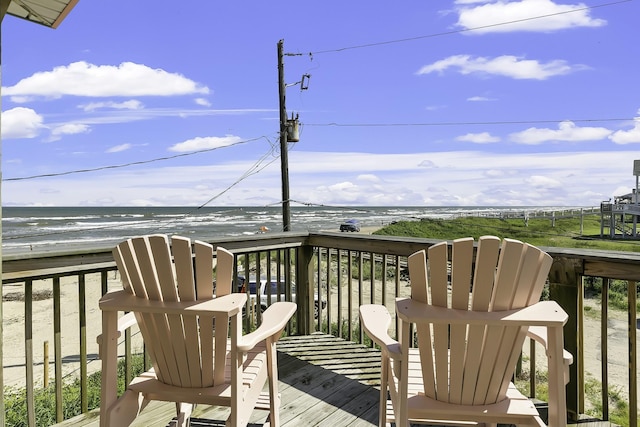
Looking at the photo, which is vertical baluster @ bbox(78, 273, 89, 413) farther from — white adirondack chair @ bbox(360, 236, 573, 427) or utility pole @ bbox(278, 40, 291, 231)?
utility pole @ bbox(278, 40, 291, 231)

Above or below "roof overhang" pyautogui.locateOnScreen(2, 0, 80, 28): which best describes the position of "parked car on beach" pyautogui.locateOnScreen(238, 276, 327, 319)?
below

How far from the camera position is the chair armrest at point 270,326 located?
1.44 m

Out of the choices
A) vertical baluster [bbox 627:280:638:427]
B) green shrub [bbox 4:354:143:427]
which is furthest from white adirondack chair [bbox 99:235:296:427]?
green shrub [bbox 4:354:143:427]

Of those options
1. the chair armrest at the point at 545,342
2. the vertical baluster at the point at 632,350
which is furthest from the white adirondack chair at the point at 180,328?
the vertical baluster at the point at 632,350

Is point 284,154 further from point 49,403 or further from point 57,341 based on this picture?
point 57,341

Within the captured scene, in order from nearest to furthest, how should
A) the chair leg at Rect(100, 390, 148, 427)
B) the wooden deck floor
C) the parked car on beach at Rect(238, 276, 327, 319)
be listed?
the chair leg at Rect(100, 390, 148, 427)
the wooden deck floor
the parked car on beach at Rect(238, 276, 327, 319)

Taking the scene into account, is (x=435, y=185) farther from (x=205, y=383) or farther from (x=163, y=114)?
(x=205, y=383)

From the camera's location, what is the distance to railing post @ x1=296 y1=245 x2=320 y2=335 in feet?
11.3

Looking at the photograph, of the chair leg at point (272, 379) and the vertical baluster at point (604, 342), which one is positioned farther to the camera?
the vertical baluster at point (604, 342)

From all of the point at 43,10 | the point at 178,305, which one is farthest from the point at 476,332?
the point at 43,10

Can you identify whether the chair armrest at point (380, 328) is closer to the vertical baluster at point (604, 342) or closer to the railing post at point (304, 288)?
the vertical baluster at point (604, 342)

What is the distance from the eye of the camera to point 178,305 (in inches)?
58.3

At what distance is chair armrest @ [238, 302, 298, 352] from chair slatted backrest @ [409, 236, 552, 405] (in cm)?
55

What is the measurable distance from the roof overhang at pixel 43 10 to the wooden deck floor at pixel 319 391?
205cm
